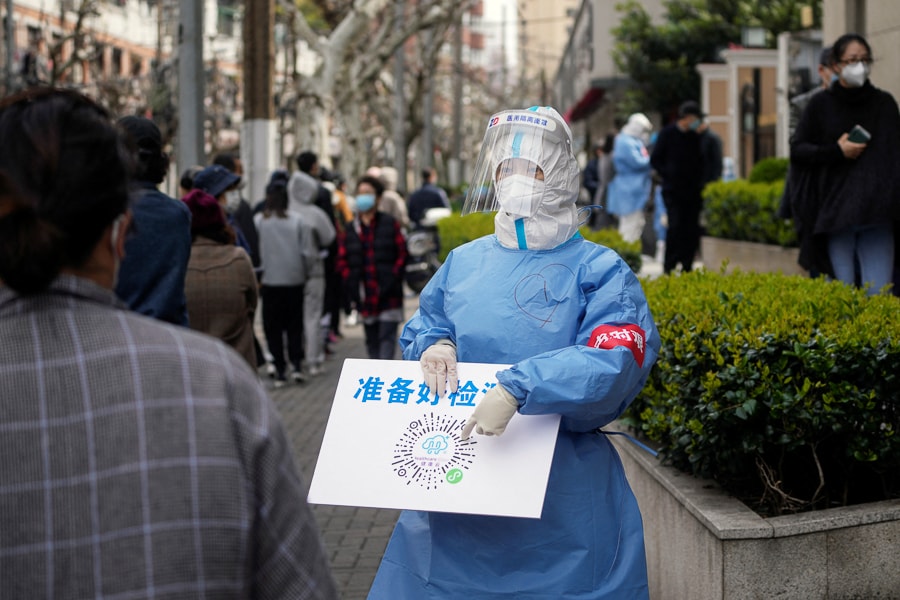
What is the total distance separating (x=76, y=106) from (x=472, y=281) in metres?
1.80

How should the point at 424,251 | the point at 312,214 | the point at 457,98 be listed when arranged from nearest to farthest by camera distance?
the point at 312,214
the point at 424,251
the point at 457,98

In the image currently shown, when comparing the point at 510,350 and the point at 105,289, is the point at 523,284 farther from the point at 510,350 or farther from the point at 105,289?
the point at 105,289

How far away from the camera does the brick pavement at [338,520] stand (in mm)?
5934

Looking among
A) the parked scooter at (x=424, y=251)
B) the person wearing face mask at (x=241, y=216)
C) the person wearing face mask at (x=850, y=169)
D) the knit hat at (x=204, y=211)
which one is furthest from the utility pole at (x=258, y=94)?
the person wearing face mask at (x=850, y=169)

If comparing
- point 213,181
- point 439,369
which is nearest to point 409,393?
point 439,369

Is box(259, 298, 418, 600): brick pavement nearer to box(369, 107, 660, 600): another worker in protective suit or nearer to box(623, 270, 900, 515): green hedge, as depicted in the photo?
box(623, 270, 900, 515): green hedge

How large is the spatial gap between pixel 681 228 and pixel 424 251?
503 cm

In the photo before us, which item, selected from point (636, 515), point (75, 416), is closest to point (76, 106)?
point (75, 416)

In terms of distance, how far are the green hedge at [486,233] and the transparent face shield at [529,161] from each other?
9.35 feet

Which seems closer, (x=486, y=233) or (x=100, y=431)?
(x=100, y=431)

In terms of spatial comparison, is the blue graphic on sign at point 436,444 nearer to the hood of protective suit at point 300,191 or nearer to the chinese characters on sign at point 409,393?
the chinese characters on sign at point 409,393

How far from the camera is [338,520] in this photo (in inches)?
277

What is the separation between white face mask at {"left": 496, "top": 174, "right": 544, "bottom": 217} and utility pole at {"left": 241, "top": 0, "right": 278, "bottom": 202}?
11476 mm

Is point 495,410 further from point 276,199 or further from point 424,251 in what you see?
point 424,251
